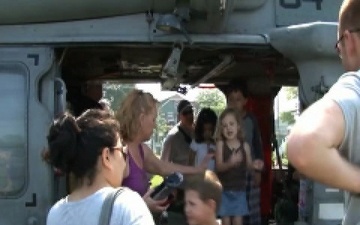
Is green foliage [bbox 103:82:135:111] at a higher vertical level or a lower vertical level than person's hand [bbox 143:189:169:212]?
higher

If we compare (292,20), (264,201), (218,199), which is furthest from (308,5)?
(264,201)

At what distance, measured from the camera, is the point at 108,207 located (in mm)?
2229

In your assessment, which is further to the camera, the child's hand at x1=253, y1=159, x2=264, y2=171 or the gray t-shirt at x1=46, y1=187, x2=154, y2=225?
the child's hand at x1=253, y1=159, x2=264, y2=171

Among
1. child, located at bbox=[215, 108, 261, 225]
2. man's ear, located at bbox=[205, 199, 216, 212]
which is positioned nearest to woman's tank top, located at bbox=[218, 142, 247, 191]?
child, located at bbox=[215, 108, 261, 225]

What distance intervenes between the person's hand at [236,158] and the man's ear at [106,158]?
8.07ft

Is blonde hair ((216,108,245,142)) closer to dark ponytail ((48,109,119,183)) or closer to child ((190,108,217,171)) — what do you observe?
child ((190,108,217,171))

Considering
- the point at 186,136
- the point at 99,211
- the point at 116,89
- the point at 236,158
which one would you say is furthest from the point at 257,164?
the point at 116,89

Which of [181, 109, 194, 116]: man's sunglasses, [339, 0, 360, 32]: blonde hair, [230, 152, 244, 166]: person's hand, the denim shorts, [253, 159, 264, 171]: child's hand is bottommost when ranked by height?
the denim shorts

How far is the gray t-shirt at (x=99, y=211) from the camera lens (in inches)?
86.2

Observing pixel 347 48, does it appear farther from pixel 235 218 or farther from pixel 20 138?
pixel 235 218

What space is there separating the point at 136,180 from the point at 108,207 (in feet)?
5.12

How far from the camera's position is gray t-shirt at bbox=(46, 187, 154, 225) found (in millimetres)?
2189

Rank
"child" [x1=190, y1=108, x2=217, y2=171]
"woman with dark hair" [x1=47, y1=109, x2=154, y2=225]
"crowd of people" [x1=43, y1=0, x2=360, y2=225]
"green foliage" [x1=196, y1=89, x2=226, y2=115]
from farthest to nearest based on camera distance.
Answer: "green foliage" [x1=196, y1=89, x2=226, y2=115]
"child" [x1=190, y1=108, x2=217, y2=171]
"woman with dark hair" [x1=47, y1=109, x2=154, y2=225]
"crowd of people" [x1=43, y1=0, x2=360, y2=225]

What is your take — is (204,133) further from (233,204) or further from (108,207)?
(108,207)
